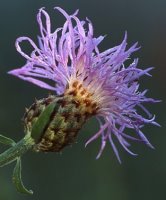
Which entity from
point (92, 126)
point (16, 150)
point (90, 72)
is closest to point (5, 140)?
point (16, 150)

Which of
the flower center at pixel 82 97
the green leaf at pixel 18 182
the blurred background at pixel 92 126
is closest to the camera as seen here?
the green leaf at pixel 18 182

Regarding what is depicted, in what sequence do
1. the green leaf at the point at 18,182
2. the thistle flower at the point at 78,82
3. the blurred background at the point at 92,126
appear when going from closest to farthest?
1. the green leaf at the point at 18,182
2. the thistle flower at the point at 78,82
3. the blurred background at the point at 92,126

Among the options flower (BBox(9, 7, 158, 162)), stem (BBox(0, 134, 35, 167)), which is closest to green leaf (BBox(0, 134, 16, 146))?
stem (BBox(0, 134, 35, 167))

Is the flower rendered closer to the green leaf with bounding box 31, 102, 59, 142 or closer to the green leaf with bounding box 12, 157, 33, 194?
the green leaf with bounding box 31, 102, 59, 142

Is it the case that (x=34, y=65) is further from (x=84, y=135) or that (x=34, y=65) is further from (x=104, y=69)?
(x=84, y=135)

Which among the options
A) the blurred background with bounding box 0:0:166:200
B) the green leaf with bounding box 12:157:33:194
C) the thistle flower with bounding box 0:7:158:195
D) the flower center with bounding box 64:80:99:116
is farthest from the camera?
the blurred background with bounding box 0:0:166:200

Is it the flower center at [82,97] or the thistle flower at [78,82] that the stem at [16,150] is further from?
the flower center at [82,97]

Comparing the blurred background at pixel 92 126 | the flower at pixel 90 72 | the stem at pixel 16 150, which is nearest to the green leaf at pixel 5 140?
the stem at pixel 16 150
